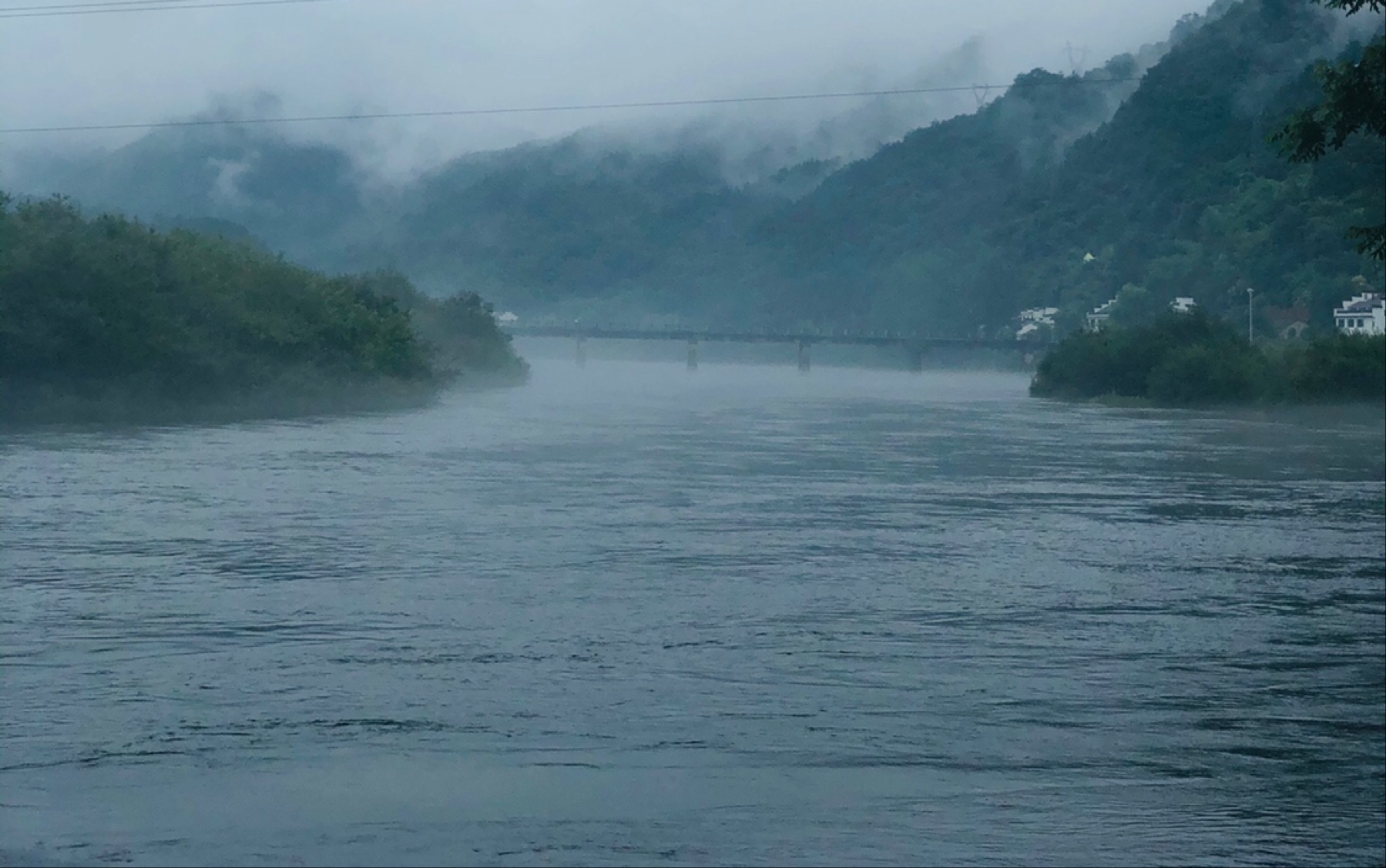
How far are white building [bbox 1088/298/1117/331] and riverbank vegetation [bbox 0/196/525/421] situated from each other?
46.9 metres

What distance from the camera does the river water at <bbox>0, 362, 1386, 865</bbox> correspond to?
326 inches

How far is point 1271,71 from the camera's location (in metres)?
106

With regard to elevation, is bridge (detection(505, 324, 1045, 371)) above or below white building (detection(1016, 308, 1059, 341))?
below

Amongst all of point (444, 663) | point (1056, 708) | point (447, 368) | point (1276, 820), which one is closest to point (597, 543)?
point (444, 663)

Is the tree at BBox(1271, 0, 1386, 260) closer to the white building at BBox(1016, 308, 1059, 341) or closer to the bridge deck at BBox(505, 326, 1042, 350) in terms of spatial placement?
the bridge deck at BBox(505, 326, 1042, 350)

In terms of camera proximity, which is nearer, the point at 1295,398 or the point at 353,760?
the point at 353,760

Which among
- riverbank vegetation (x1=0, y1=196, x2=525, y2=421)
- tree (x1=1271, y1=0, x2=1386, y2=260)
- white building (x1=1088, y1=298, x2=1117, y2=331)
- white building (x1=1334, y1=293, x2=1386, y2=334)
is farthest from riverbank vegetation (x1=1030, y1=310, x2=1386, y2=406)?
riverbank vegetation (x1=0, y1=196, x2=525, y2=421)

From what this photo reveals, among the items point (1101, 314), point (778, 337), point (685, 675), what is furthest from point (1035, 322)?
point (685, 675)

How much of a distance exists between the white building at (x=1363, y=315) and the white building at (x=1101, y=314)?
211ft

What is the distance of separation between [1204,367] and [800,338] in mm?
86644

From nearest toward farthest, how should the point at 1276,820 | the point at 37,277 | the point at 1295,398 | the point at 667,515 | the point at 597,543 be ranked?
the point at 1276,820 → the point at 597,543 → the point at 667,515 → the point at 1295,398 → the point at 37,277

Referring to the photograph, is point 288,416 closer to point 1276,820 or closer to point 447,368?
point 447,368

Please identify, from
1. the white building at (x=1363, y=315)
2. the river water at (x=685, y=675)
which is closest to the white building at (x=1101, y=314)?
the white building at (x=1363, y=315)

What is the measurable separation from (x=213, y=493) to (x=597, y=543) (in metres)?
9.59
